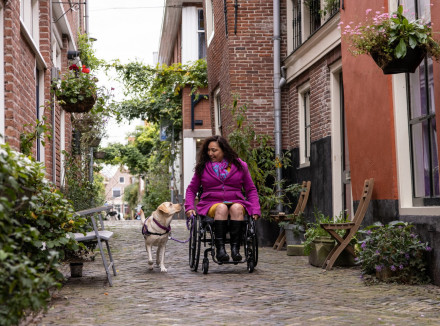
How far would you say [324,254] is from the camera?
27.4 feet

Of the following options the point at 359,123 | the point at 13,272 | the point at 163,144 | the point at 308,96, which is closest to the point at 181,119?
the point at 163,144

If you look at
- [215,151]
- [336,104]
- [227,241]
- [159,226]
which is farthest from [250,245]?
[336,104]

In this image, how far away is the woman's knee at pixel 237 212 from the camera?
778 centimetres

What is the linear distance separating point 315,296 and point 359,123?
3139 mm

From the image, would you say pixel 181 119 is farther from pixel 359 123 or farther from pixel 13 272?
pixel 13 272

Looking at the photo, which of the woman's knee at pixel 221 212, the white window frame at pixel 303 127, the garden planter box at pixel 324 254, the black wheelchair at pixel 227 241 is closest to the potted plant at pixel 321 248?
the garden planter box at pixel 324 254

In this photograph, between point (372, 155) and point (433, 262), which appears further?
point (372, 155)

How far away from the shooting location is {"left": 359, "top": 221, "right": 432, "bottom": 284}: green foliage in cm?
659

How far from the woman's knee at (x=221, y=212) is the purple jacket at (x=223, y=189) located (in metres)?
0.16

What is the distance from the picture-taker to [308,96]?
12.1m

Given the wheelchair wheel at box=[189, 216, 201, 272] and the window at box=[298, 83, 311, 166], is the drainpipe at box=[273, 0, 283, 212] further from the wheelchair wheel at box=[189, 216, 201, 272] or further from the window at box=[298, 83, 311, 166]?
the wheelchair wheel at box=[189, 216, 201, 272]

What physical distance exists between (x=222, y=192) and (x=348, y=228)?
4.90 ft

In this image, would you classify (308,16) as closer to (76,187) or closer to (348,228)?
(76,187)

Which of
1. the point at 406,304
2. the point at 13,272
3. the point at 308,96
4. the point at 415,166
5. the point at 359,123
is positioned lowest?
the point at 406,304
